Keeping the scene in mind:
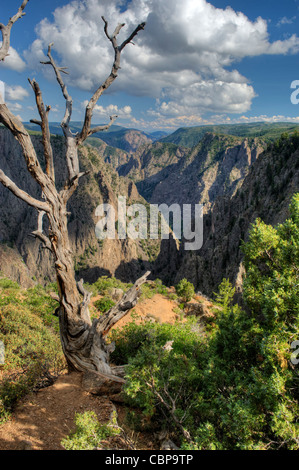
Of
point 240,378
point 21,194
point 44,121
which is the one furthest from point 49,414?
point 44,121

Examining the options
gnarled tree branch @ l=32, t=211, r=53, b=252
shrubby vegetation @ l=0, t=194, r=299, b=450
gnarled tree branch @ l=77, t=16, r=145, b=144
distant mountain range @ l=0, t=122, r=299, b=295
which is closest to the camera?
shrubby vegetation @ l=0, t=194, r=299, b=450

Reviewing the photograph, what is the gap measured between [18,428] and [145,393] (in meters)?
3.09

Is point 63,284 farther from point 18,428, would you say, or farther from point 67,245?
point 18,428

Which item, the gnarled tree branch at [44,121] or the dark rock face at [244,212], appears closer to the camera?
the gnarled tree branch at [44,121]

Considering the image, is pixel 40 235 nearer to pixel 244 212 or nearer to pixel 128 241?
pixel 244 212

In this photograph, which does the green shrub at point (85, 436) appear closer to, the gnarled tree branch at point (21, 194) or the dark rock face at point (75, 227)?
the gnarled tree branch at point (21, 194)

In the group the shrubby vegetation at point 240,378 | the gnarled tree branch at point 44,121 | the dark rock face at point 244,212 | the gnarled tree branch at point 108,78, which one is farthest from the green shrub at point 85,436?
the dark rock face at point 244,212

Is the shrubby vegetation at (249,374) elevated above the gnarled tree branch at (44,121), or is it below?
below

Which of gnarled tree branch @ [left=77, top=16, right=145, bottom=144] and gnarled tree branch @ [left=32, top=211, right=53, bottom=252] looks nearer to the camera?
gnarled tree branch @ [left=32, top=211, right=53, bottom=252]

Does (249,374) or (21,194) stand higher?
(21,194)

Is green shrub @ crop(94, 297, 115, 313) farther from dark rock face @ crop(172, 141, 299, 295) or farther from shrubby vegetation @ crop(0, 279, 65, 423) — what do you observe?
dark rock face @ crop(172, 141, 299, 295)

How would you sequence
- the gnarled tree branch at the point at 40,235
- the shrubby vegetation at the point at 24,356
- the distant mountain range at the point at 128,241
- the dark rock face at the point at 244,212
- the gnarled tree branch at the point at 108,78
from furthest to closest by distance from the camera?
the distant mountain range at the point at 128,241 → the dark rock face at the point at 244,212 → the gnarled tree branch at the point at 108,78 → the gnarled tree branch at the point at 40,235 → the shrubby vegetation at the point at 24,356

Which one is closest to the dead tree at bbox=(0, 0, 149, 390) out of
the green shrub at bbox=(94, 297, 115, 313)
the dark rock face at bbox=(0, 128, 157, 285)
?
the green shrub at bbox=(94, 297, 115, 313)

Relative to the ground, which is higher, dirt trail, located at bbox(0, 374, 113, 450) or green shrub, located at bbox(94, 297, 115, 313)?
dirt trail, located at bbox(0, 374, 113, 450)
